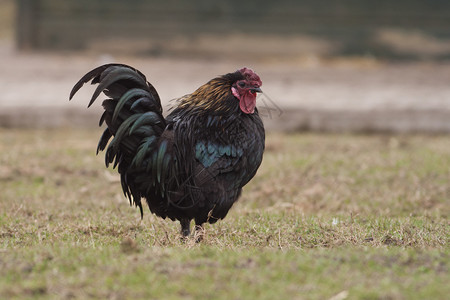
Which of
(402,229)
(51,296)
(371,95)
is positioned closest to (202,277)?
(51,296)

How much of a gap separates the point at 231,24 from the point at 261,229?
35.6 feet

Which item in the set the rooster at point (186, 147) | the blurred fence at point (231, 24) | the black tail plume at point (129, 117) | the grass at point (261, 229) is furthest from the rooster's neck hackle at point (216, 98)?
the blurred fence at point (231, 24)

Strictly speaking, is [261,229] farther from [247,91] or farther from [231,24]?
[231,24]

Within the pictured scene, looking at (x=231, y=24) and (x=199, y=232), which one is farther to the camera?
(x=231, y=24)

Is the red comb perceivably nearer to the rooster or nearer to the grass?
the rooster

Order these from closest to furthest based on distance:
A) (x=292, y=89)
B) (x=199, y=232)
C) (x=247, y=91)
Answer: (x=199, y=232), (x=247, y=91), (x=292, y=89)

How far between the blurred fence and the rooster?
34.7 ft

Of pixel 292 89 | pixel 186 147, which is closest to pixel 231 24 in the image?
pixel 292 89

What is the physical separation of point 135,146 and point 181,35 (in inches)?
441

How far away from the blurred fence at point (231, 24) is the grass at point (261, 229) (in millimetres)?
5076

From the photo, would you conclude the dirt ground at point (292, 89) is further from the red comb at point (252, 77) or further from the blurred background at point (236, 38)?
the red comb at point (252, 77)

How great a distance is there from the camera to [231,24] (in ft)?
52.4

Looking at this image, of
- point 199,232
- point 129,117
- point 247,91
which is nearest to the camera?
point 129,117

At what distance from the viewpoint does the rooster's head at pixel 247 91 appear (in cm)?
546
